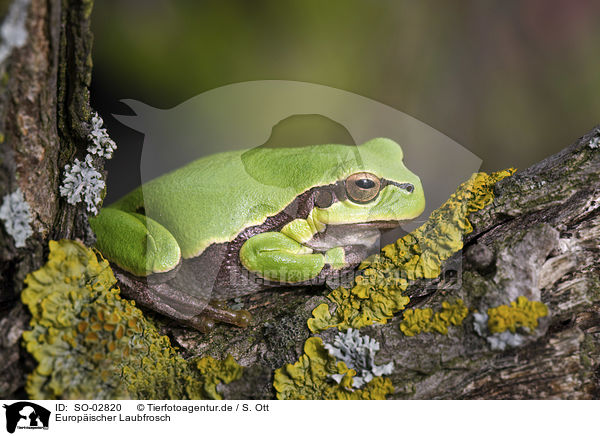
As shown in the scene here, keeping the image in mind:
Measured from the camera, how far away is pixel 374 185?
2.01 meters

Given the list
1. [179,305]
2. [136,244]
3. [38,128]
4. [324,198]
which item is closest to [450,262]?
[324,198]

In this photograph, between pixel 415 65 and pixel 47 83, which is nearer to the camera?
pixel 47 83

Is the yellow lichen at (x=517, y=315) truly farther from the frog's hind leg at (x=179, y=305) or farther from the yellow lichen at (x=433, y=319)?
the frog's hind leg at (x=179, y=305)

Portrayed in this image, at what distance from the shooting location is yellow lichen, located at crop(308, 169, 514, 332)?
1.66 metres

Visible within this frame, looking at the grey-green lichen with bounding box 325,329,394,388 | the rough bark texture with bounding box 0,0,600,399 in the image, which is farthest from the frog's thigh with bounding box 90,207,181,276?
the grey-green lichen with bounding box 325,329,394,388

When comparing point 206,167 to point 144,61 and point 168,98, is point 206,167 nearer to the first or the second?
point 168,98

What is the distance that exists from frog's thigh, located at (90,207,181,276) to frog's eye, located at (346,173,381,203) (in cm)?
87

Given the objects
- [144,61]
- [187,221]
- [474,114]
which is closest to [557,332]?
[187,221]

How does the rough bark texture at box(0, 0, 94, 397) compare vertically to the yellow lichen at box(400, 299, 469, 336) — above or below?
above

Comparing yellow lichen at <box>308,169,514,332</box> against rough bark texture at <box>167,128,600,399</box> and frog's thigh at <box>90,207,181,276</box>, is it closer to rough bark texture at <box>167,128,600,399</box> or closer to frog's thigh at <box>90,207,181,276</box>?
rough bark texture at <box>167,128,600,399</box>

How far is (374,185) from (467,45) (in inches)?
70.8

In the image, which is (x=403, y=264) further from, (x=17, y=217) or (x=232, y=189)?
(x=17, y=217)

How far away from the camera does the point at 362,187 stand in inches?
78.7
